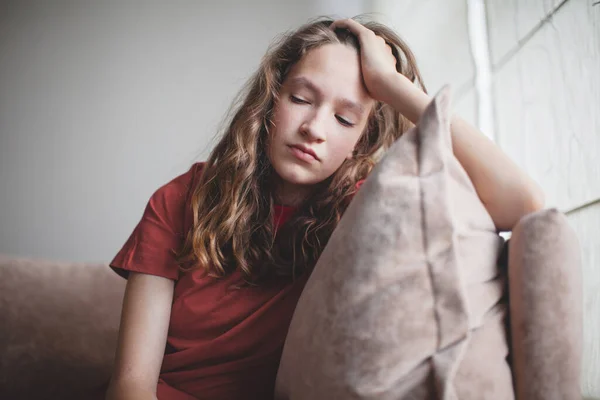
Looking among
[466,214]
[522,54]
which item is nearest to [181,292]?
[466,214]

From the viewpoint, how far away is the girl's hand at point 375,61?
0.81m

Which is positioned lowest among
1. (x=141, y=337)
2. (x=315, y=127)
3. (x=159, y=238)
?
(x=141, y=337)

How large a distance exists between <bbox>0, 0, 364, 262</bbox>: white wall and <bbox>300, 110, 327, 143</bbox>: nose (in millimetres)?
1216

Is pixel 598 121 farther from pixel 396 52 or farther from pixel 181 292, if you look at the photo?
pixel 181 292

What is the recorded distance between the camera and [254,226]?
2.88ft

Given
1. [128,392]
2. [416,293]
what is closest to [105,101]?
[128,392]

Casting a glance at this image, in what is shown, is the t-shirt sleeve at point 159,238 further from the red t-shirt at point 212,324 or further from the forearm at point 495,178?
the forearm at point 495,178

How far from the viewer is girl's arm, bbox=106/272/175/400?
2.26 ft

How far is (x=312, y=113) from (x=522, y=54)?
1.69ft

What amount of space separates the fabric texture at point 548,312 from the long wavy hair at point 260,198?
0.44 meters

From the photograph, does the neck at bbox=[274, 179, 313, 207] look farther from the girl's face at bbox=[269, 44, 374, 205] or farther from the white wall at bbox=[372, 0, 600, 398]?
the white wall at bbox=[372, 0, 600, 398]

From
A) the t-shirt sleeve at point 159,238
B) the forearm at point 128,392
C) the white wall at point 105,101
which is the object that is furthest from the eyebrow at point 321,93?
the white wall at point 105,101

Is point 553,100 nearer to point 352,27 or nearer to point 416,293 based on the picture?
point 352,27

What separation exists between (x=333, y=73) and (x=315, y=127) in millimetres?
115
